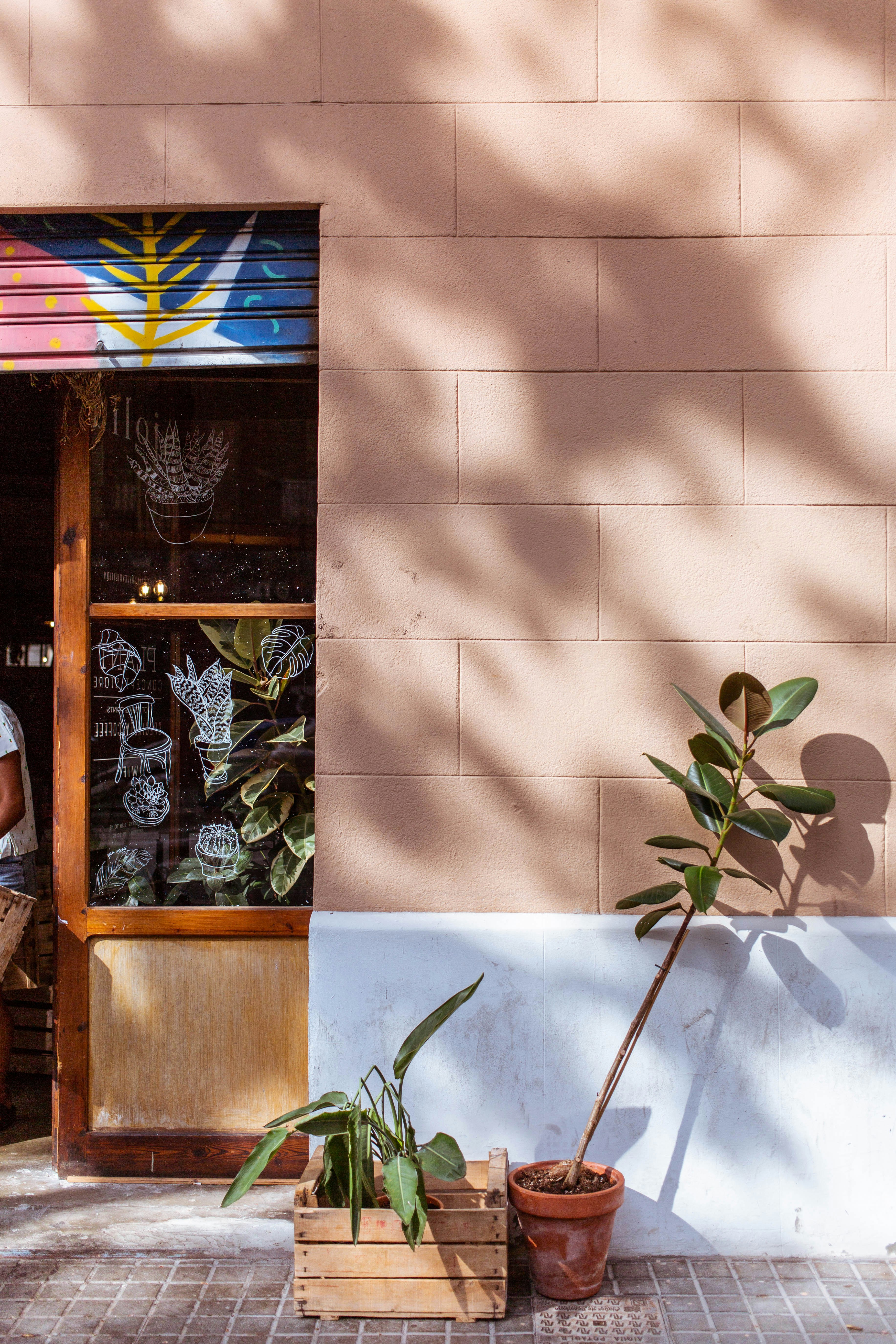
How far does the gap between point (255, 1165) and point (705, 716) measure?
1630 mm

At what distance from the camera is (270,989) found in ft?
11.6

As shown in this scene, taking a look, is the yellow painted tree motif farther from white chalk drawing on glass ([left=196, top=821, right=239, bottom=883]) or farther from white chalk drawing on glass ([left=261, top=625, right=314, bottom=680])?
white chalk drawing on glass ([left=196, top=821, right=239, bottom=883])

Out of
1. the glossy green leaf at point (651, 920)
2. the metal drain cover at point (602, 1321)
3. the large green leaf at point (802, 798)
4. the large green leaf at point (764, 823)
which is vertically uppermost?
the large green leaf at point (802, 798)

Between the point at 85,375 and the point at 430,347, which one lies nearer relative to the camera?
the point at 430,347

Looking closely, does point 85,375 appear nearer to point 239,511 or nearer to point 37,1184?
point 239,511

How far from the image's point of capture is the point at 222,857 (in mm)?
3600

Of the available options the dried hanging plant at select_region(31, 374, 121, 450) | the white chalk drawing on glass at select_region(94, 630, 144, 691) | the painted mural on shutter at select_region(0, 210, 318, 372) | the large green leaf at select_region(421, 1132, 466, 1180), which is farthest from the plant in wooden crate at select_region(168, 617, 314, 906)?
the large green leaf at select_region(421, 1132, 466, 1180)

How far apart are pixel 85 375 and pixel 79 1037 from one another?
2.22 metres

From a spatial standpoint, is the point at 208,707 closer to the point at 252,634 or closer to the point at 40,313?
the point at 252,634

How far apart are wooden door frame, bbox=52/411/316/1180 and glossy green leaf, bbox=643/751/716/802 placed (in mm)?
1319

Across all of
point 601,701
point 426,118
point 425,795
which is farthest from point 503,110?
point 425,795

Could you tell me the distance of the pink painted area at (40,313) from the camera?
334cm

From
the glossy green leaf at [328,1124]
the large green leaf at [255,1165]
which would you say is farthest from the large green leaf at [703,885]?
the large green leaf at [255,1165]

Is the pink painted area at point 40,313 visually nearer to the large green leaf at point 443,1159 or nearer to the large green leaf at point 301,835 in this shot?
the large green leaf at point 301,835
